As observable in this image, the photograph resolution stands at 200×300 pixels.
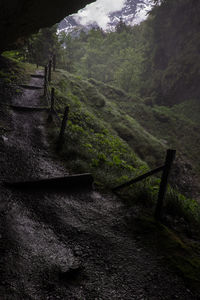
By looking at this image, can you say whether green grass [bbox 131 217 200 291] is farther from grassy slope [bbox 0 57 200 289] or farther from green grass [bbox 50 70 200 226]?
green grass [bbox 50 70 200 226]

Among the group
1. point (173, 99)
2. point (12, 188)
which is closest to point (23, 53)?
point (173, 99)

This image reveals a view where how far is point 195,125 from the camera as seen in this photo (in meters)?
26.8

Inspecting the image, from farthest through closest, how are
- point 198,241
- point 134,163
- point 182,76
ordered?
point 182,76, point 134,163, point 198,241

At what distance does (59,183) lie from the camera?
604 cm

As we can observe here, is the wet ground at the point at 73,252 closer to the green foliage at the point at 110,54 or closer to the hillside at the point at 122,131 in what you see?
the hillside at the point at 122,131

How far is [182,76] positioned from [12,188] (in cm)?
3167

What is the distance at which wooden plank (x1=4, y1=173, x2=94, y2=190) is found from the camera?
548cm

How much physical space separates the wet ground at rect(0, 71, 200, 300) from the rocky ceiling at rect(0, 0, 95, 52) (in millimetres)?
7268

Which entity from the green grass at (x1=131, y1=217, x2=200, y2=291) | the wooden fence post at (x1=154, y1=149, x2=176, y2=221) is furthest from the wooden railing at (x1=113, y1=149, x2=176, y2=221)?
the green grass at (x1=131, y1=217, x2=200, y2=291)

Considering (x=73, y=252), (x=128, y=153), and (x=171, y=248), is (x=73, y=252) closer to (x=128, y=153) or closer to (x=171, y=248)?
(x=171, y=248)

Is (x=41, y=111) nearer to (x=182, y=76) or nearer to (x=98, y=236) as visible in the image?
(x=98, y=236)

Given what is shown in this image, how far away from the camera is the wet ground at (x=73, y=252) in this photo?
3135 mm

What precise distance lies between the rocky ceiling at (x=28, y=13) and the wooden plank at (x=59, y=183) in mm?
7205

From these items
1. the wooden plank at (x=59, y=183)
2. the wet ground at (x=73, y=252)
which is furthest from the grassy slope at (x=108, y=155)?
the wooden plank at (x=59, y=183)
